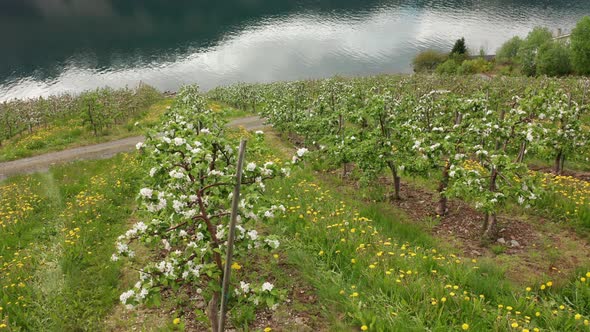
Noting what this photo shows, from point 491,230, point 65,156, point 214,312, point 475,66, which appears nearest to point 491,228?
point 491,230

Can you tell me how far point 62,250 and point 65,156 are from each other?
17.5 metres

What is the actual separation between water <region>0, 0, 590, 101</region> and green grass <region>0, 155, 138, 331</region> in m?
61.5

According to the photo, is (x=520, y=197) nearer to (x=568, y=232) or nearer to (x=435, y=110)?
(x=568, y=232)

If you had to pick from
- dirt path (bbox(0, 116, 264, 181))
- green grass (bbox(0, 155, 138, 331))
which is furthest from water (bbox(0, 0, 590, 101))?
green grass (bbox(0, 155, 138, 331))

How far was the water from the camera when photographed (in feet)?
275

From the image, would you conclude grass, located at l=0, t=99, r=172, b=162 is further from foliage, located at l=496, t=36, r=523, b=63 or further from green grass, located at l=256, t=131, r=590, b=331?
foliage, located at l=496, t=36, r=523, b=63

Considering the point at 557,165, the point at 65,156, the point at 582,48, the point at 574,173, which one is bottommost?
the point at 65,156

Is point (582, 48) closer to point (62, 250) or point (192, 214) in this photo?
point (62, 250)

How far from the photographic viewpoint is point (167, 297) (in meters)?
8.80

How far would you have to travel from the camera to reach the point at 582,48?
212 feet

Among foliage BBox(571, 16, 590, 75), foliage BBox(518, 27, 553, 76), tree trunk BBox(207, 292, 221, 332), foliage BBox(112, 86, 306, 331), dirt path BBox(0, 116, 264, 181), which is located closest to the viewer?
foliage BBox(112, 86, 306, 331)

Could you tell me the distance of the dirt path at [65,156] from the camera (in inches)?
918

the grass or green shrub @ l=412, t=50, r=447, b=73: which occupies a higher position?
the grass

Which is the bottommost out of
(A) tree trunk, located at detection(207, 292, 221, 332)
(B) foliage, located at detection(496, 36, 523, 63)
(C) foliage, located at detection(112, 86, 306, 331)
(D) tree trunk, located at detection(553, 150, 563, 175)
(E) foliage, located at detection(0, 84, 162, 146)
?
(B) foliage, located at detection(496, 36, 523, 63)
